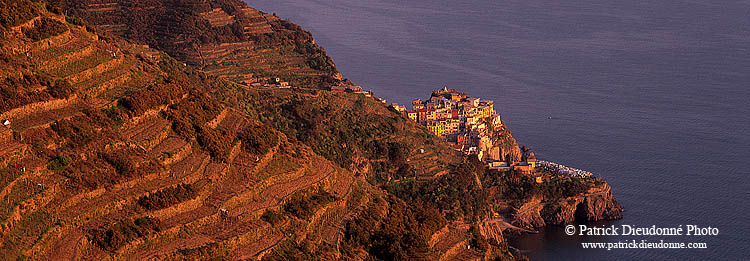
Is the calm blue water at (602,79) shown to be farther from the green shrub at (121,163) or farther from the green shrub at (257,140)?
the green shrub at (121,163)

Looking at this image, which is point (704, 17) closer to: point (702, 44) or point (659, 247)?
point (702, 44)

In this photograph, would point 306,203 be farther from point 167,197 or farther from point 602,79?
point 602,79

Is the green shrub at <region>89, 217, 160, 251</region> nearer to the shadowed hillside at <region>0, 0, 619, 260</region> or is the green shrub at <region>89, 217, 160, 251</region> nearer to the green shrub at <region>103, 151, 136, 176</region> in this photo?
the shadowed hillside at <region>0, 0, 619, 260</region>

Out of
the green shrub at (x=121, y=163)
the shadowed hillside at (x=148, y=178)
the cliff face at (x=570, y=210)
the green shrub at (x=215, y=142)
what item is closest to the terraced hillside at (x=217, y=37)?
the cliff face at (x=570, y=210)

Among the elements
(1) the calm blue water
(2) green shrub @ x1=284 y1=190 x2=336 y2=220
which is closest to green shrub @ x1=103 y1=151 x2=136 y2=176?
(2) green shrub @ x1=284 y1=190 x2=336 y2=220

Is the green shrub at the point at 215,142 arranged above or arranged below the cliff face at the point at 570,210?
above

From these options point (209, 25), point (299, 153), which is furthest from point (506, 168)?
point (299, 153)
